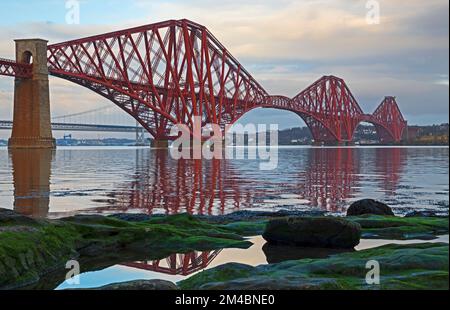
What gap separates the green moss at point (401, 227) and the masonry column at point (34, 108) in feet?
218

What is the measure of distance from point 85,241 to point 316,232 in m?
4.31

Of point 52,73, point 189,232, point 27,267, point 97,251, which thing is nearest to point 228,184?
point 189,232

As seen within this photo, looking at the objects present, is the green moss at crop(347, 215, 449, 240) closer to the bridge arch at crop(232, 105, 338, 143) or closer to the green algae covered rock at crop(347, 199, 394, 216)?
the green algae covered rock at crop(347, 199, 394, 216)

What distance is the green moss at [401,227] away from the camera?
12.0 metres

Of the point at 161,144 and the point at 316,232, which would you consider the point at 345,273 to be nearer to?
the point at 316,232

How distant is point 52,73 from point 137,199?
63.9 m

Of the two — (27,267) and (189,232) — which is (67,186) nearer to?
(189,232)

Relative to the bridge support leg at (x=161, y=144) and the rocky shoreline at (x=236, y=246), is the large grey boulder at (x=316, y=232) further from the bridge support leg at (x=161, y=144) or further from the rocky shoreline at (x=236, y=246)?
the bridge support leg at (x=161, y=144)

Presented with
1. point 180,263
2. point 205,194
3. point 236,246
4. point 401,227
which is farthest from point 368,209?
point 205,194

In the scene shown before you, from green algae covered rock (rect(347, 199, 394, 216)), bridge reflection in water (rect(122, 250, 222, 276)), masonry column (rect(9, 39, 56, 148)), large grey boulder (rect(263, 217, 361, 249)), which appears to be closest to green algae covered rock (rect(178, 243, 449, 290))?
bridge reflection in water (rect(122, 250, 222, 276))

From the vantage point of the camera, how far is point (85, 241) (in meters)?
10.6

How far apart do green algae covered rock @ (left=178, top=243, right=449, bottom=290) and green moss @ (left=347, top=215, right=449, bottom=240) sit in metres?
2.79

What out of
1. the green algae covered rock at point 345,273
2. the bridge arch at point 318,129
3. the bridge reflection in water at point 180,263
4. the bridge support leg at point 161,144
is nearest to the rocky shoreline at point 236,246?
the green algae covered rock at point 345,273

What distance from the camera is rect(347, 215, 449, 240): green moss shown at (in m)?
12.0
